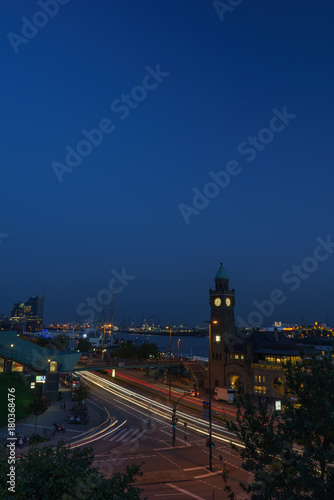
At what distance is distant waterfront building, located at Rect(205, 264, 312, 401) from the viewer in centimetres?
7981

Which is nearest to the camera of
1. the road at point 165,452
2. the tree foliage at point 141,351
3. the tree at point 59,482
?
the tree at point 59,482

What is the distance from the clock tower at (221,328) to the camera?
8812cm

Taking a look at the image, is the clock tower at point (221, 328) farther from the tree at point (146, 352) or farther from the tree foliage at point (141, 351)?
the tree foliage at point (141, 351)

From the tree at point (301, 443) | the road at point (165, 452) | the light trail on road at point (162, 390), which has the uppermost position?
the tree at point (301, 443)

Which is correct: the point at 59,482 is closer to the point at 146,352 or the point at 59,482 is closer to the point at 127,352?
the point at 146,352

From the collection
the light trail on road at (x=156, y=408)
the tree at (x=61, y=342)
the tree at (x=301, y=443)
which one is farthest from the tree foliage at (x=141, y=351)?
the tree at (x=301, y=443)

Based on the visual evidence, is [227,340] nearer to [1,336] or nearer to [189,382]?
[189,382]

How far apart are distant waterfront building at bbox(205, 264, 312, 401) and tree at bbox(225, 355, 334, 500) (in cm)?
6139

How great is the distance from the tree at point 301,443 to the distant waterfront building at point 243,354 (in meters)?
61.4

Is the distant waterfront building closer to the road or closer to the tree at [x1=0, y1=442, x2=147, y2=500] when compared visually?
the road

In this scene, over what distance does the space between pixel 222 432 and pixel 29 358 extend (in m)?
43.5

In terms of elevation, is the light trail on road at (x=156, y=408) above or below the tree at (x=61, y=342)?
below

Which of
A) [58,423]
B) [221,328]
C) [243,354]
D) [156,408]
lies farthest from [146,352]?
[58,423]

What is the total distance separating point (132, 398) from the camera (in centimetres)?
7875
